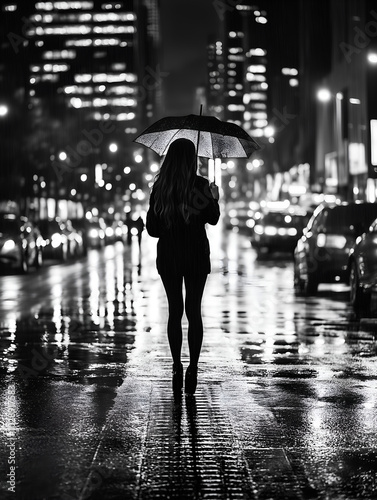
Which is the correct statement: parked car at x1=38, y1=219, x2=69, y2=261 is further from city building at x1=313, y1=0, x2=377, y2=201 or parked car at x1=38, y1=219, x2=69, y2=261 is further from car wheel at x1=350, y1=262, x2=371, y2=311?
car wheel at x1=350, y1=262, x2=371, y2=311

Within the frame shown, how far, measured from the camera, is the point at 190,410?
764 centimetres

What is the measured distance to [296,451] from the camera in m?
6.25

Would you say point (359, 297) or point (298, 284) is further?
point (298, 284)

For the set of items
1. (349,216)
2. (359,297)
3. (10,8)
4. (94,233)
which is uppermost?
(10,8)

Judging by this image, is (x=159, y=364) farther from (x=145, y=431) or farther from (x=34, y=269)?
(x=34, y=269)

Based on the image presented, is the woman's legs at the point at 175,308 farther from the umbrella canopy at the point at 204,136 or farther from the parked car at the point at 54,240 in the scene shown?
the parked car at the point at 54,240

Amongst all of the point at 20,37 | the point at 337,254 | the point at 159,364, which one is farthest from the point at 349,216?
the point at 20,37

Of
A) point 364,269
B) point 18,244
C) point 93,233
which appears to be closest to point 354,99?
point 93,233

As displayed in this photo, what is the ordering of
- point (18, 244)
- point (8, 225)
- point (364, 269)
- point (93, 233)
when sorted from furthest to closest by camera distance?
point (93, 233) < point (8, 225) < point (18, 244) < point (364, 269)

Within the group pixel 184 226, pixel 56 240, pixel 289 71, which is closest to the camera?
pixel 184 226

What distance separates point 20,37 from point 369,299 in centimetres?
8466

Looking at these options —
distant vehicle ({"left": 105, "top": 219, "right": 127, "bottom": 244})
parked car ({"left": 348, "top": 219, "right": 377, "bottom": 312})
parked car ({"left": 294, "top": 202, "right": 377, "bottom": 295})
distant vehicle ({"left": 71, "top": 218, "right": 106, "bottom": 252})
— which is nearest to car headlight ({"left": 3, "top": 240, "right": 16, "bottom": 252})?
parked car ({"left": 294, "top": 202, "right": 377, "bottom": 295})

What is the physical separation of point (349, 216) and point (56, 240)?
2282cm

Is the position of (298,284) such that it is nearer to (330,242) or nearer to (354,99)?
(330,242)
